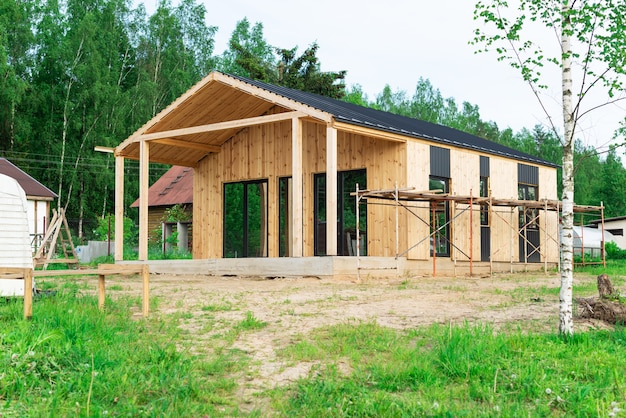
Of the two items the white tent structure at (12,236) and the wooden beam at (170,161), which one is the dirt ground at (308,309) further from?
the wooden beam at (170,161)

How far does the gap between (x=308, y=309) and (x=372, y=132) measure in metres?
7.65

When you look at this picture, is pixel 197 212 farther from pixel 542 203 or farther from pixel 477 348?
pixel 477 348

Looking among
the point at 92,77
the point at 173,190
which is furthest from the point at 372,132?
the point at 92,77

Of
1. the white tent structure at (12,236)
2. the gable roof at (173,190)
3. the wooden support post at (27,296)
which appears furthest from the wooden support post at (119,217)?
the wooden support post at (27,296)

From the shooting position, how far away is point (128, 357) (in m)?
5.79

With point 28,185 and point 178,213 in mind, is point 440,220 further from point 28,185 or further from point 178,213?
point 28,185

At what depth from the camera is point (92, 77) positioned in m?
37.7

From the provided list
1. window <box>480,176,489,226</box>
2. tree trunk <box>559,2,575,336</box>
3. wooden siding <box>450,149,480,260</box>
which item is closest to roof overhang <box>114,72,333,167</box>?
wooden siding <box>450,149,480,260</box>

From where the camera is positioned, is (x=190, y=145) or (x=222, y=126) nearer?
(x=222, y=126)

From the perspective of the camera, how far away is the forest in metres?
37.5

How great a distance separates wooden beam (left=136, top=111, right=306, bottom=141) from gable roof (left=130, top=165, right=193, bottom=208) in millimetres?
12424

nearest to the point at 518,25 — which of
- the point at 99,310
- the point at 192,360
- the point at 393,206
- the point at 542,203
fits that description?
the point at 192,360

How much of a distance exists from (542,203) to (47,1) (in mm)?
31414

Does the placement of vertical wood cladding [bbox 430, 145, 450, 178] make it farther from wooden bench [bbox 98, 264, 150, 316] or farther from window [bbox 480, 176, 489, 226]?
wooden bench [bbox 98, 264, 150, 316]
